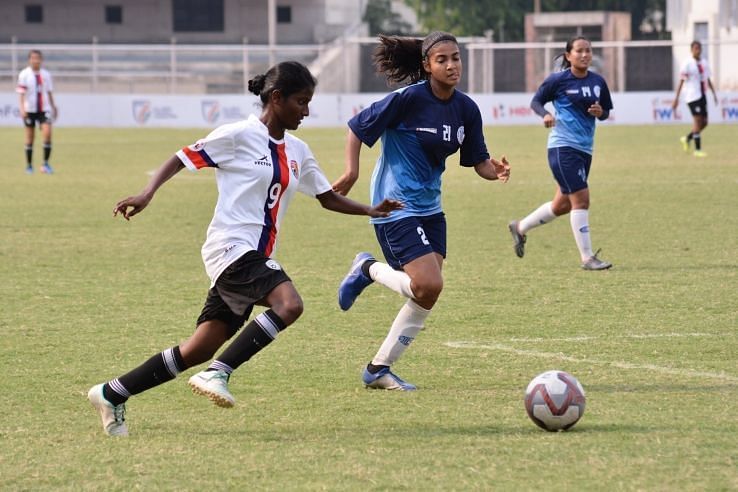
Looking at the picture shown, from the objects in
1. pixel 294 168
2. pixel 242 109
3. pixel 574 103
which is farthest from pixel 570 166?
pixel 242 109

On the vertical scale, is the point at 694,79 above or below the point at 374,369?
above

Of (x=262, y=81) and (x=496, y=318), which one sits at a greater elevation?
(x=262, y=81)

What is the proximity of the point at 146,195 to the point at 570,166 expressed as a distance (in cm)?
639

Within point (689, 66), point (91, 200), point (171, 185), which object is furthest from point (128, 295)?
point (689, 66)

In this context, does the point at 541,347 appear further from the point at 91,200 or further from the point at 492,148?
the point at 492,148

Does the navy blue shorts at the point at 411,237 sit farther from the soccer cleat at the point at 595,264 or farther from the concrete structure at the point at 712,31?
the concrete structure at the point at 712,31

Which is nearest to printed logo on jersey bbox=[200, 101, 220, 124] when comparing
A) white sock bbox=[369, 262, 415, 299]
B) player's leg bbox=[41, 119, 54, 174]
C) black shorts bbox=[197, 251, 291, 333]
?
player's leg bbox=[41, 119, 54, 174]

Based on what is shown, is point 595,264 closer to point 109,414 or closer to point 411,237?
point 411,237

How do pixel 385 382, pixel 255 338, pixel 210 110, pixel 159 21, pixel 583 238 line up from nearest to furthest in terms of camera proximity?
1. pixel 255 338
2. pixel 385 382
3. pixel 583 238
4. pixel 210 110
5. pixel 159 21

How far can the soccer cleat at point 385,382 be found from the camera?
6393mm

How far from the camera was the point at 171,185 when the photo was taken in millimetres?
20859

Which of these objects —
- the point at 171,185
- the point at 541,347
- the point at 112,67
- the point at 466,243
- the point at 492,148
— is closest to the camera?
the point at 541,347

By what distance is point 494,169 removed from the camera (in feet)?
22.6

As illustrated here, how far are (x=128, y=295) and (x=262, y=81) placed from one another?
4.38 m
